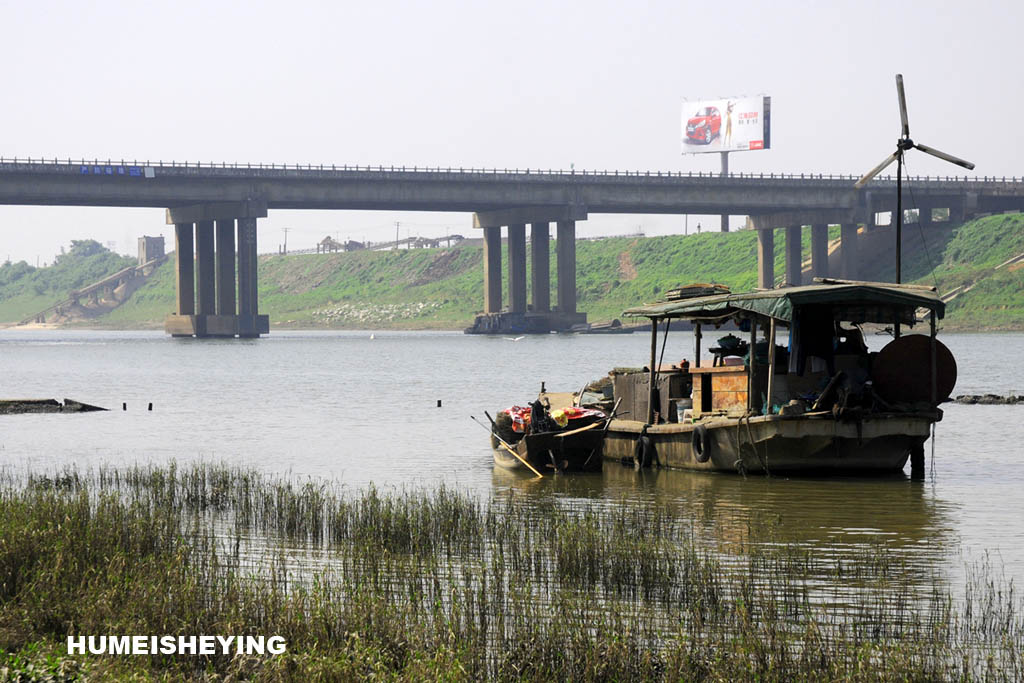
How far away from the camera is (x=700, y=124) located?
→ 171 meters

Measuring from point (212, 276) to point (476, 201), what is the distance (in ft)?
81.5

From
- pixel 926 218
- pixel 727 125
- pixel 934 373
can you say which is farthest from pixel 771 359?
pixel 727 125

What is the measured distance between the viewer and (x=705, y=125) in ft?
561

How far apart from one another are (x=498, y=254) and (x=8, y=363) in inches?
2371

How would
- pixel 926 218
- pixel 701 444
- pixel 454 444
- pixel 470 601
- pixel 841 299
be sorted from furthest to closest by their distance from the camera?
1. pixel 926 218
2. pixel 454 444
3. pixel 701 444
4. pixel 841 299
5. pixel 470 601

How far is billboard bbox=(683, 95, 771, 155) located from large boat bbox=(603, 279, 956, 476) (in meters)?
143

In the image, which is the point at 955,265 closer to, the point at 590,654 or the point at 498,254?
the point at 498,254

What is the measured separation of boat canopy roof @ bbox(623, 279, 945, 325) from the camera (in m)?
24.2

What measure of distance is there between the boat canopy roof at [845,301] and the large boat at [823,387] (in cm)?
2

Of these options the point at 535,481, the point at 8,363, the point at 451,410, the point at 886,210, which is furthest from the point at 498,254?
the point at 535,481

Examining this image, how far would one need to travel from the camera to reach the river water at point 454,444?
20.3m

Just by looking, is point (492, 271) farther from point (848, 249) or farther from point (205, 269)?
point (848, 249)

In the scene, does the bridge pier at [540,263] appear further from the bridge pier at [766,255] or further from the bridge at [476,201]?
the bridge pier at [766,255]

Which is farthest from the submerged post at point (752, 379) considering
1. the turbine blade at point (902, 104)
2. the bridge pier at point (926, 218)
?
the bridge pier at point (926, 218)
